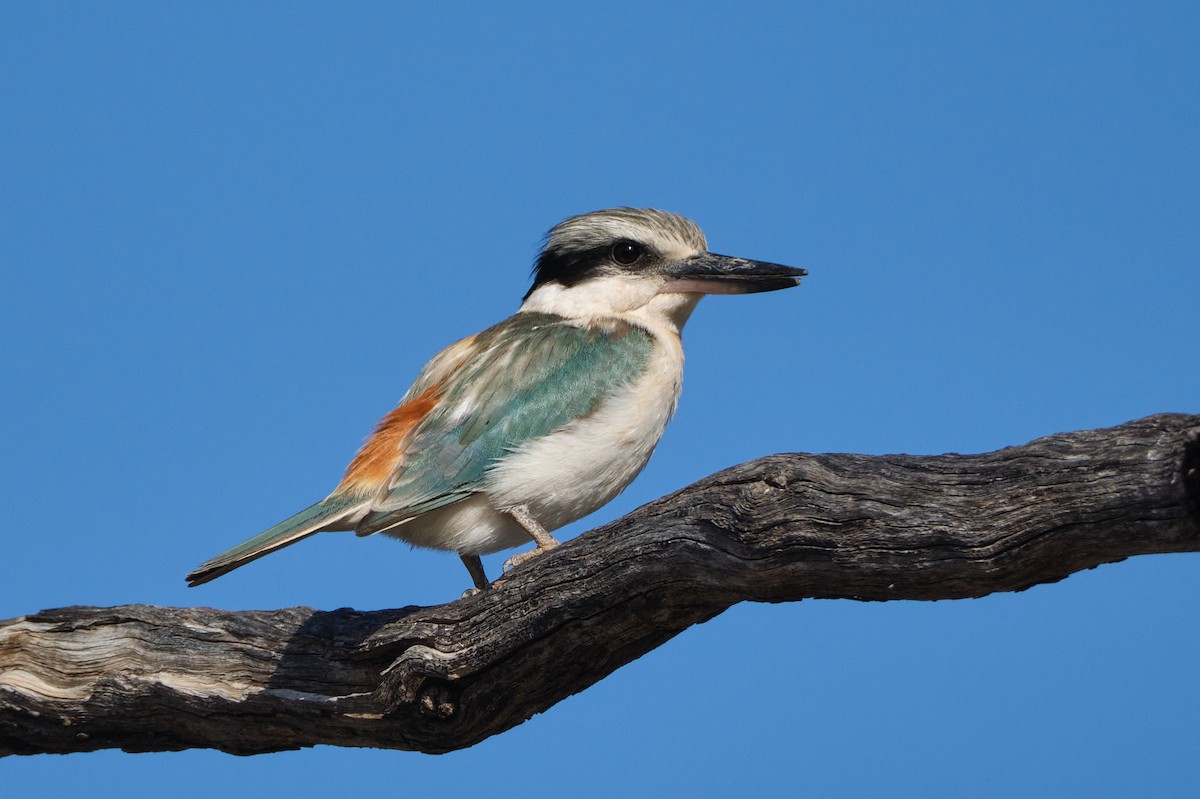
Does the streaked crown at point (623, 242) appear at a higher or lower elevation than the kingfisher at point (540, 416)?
higher

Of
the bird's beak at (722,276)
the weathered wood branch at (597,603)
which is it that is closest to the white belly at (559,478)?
the weathered wood branch at (597,603)

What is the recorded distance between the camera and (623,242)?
696cm

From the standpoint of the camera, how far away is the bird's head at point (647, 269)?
692 centimetres

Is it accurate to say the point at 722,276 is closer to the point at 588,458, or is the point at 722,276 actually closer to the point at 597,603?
the point at 588,458

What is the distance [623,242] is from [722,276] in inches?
21.5

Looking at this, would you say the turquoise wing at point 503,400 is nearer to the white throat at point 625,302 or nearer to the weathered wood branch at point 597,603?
the white throat at point 625,302

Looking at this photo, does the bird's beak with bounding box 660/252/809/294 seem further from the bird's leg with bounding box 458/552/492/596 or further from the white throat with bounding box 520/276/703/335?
the bird's leg with bounding box 458/552/492/596

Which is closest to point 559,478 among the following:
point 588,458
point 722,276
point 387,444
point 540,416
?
point 588,458

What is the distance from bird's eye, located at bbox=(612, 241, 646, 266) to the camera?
695 cm

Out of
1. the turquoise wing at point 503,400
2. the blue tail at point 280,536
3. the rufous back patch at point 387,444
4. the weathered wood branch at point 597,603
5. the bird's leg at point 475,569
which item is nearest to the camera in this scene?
the weathered wood branch at point 597,603

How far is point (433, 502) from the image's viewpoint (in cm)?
589

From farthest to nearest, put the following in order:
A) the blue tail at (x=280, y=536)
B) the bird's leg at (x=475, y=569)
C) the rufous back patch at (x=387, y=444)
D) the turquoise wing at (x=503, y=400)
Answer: the bird's leg at (x=475, y=569)
the rufous back patch at (x=387, y=444)
the turquoise wing at (x=503, y=400)
the blue tail at (x=280, y=536)

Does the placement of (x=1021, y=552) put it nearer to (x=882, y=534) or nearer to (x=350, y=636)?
(x=882, y=534)

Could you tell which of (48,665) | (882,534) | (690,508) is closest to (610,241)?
(690,508)
